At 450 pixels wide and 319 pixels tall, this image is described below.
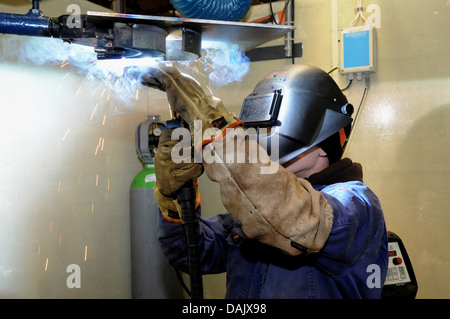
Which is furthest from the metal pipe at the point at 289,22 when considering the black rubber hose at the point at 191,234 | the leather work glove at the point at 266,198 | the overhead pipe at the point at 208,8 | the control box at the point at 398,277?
the leather work glove at the point at 266,198

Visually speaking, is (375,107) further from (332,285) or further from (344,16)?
(332,285)

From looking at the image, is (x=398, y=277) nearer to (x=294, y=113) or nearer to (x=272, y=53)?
(x=294, y=113)

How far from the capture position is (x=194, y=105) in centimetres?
136

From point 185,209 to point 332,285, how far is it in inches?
21.5

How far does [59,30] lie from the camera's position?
137cm

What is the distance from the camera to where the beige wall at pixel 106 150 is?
2613 mm

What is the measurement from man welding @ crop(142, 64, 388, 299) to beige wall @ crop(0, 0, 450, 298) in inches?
56.9

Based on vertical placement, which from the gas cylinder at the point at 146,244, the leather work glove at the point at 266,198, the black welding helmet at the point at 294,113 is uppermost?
the black welding helmet at the point at 294,113

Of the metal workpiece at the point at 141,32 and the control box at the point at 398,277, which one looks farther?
the control box at the point at 398,277

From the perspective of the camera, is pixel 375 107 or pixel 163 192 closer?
pixel 163 192

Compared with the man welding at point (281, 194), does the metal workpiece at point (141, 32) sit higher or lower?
higher

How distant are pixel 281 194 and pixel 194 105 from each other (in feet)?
1.50

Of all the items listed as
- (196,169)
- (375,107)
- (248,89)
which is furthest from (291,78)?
(248,89)

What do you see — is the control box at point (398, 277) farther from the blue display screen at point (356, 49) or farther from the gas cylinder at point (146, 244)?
the gas cylinder at point (146, 244)
